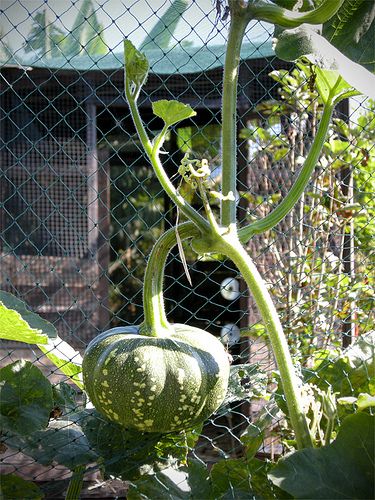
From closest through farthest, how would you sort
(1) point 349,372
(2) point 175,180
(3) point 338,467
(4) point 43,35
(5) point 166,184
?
(3) point 338,467 → (5) point 166,184 → (1) point 349,372 → (4) point 43,35 → (2) point 175,180

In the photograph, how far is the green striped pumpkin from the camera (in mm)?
1232

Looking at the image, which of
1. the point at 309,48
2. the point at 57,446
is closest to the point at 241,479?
the point at 57,446

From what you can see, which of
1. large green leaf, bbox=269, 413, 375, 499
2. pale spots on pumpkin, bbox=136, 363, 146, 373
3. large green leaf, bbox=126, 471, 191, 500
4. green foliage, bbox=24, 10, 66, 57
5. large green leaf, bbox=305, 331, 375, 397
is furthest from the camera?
green foliage, bbox=24, 10, 66, 57

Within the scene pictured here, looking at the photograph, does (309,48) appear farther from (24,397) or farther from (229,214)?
(24,397)

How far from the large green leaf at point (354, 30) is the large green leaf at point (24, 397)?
884mm

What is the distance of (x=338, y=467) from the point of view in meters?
1.15

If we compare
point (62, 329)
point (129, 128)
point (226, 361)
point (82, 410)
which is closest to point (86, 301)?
point (62, 329)

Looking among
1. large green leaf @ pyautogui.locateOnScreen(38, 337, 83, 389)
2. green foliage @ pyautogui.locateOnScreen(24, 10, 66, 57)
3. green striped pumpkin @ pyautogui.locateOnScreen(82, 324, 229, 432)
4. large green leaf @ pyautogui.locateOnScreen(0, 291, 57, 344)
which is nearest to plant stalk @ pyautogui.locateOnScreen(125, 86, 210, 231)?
green striped pumpkin @ pyautogui.locateOnScreen(82, 324, 229, 432)

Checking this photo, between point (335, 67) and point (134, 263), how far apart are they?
227 inches

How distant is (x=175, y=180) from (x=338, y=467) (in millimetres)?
2347

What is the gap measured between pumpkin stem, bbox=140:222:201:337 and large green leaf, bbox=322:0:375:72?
47cm

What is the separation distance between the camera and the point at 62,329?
4078mm

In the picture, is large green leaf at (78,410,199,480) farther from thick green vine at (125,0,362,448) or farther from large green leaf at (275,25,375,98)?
large green leaf at (275,25,375,98)

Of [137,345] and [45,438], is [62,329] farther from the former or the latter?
[137,345]
